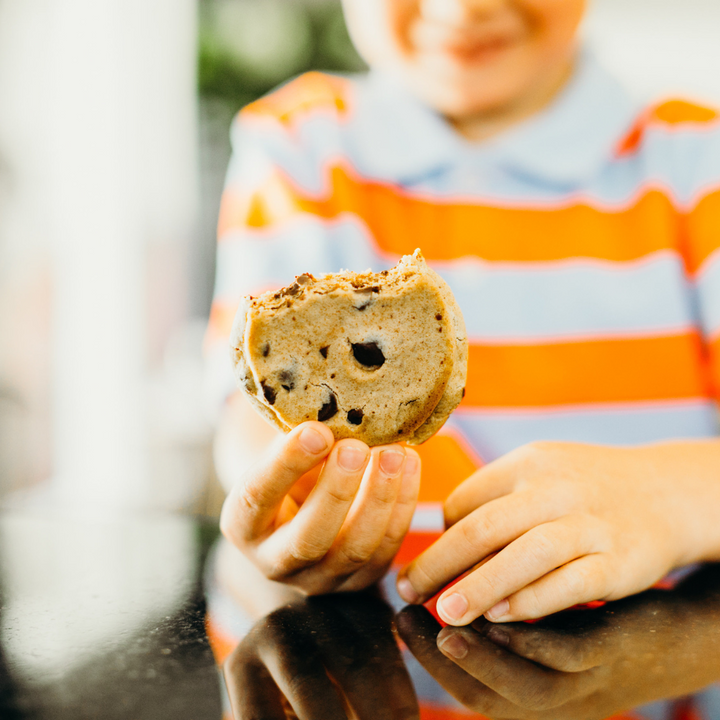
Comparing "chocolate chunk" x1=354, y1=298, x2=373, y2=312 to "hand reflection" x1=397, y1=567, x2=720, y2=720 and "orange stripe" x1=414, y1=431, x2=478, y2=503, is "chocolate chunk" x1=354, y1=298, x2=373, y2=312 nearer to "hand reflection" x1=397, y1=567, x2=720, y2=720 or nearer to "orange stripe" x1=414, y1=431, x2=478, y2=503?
"hand reflection" x1=397, y1=567, x2=720, y2=720

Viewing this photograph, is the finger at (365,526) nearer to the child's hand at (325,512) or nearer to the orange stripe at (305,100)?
the child's hand at (325,512)

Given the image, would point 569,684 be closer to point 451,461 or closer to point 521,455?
point 521,455

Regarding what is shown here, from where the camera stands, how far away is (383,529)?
0.56 meters

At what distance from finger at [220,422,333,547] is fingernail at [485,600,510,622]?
177 millimetres

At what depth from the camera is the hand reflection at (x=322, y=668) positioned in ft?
1.30

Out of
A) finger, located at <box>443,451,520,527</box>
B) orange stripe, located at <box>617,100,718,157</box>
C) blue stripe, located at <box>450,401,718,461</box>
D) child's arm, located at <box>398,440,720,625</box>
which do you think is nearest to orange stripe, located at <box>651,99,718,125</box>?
orange stripe, located at <box>617,100,718,157</box>

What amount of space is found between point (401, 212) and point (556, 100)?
1.15 feet

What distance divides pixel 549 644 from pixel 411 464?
0.17 metres

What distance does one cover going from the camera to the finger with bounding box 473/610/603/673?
46 cm

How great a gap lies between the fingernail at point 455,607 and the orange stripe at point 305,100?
1.07 meters

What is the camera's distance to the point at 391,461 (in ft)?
1.73

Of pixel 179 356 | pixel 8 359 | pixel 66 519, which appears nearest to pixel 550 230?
pixel 66 519

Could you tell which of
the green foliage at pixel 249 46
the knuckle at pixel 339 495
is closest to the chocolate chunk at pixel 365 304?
the knuckle at pixel 339 495

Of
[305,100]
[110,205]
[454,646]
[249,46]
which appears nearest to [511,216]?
[305,100]
